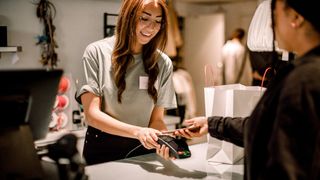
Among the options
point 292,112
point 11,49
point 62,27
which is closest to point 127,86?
point 292,112

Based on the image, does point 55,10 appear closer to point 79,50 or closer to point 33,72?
point 79,50

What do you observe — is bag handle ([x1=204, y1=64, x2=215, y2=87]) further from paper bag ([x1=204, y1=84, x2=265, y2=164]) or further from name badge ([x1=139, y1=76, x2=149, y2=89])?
name badge ([x1=139, y1=76, x2=149, y2=89])

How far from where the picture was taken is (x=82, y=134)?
3029 millimetres

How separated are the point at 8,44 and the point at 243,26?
4.02 m

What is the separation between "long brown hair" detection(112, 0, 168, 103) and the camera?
1.69m

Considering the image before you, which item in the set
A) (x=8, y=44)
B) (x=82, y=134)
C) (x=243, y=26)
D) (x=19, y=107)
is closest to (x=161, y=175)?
(x=19, y=107)

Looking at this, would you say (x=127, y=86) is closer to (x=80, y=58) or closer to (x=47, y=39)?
(x=47, y=39)

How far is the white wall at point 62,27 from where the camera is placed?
3.09 meters

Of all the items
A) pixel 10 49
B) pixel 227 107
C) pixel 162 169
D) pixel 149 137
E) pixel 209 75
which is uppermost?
pixel 10 49

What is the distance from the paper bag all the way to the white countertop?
0.12 feet

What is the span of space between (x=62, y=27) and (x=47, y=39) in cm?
20

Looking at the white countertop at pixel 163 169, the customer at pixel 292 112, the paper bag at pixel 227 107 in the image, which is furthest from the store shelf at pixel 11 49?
the customer at pixel 292 112

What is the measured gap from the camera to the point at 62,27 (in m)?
3.37

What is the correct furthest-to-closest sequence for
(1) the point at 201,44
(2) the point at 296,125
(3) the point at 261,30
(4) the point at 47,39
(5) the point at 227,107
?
1. (1) the point at 201,44
2. (4) the point at 47,39
3. (3) the point at 261,30
4. (5) the point at 227,107
5. (2) the point at 296,125
